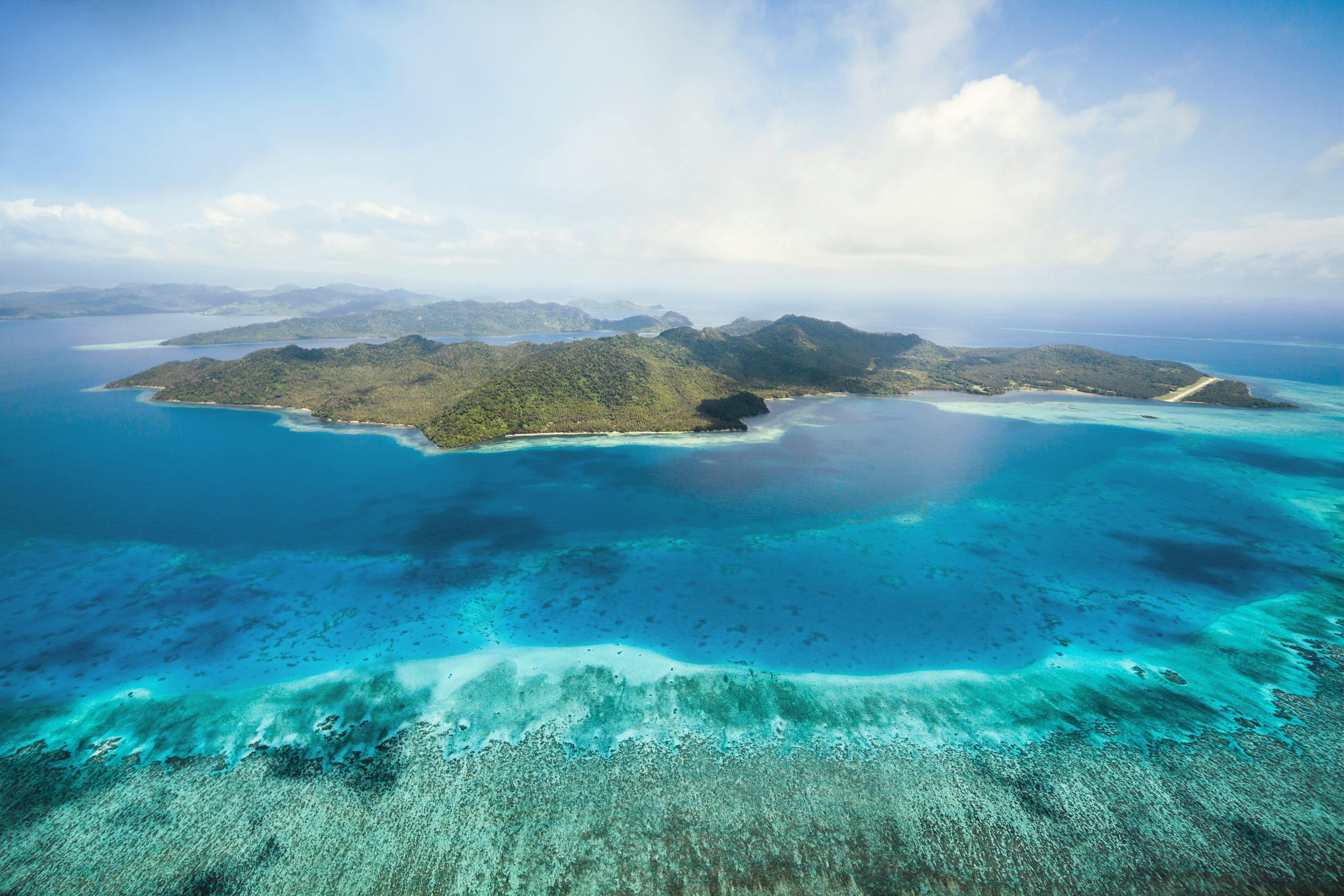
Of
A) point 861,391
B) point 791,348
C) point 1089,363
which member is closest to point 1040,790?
point 861,391

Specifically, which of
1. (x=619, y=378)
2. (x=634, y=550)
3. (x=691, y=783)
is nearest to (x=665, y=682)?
(x=691, y=783)

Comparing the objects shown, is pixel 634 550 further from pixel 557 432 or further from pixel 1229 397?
pixel 1229 397

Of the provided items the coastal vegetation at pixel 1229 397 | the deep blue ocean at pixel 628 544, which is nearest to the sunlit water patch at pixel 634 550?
the deep blue ocean at pixel 628 544

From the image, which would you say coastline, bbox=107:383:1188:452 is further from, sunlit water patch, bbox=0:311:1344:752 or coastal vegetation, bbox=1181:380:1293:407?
coastal vegetation, bbox=1181:380:1293:407

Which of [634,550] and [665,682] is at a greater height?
[634,550]

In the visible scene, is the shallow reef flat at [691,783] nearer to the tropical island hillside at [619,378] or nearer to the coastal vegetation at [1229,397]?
the tropical island hillside at [619,378]

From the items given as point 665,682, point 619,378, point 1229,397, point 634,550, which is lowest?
point 665,682
